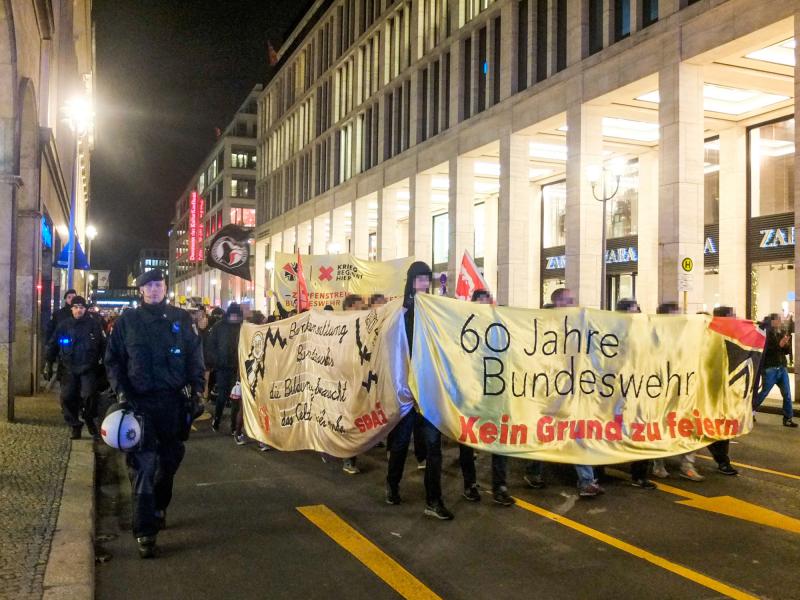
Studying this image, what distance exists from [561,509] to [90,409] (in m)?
6.58

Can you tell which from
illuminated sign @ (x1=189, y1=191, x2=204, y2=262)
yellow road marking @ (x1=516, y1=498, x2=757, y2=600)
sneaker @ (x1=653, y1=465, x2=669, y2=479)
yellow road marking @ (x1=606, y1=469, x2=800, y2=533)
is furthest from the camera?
illuminated sign @ (x1=189, y1=191, x2=204, y2=262)

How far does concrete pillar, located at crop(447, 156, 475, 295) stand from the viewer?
28703 millimetres

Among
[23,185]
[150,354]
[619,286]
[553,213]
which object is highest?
[553,213]

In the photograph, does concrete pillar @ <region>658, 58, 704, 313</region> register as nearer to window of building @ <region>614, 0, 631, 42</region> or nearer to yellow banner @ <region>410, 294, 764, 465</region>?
window of building @ <region>614, 0, 631, 42</region>

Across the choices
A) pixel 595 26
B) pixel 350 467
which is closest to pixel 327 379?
pixel 350 467

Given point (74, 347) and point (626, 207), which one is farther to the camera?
point (626, 207)

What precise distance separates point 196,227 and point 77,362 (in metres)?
90.1

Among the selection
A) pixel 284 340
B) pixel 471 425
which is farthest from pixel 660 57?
pixel 471 425

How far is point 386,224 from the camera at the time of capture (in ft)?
116

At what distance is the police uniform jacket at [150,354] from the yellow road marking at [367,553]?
1563mm

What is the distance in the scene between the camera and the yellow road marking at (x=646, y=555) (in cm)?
438

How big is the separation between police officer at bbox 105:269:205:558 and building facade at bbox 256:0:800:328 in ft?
51.4

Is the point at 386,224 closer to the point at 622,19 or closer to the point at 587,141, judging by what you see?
the point at 587,141

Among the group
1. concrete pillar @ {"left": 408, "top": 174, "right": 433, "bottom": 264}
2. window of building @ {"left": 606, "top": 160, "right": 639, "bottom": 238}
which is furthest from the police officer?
concrete pillar @ {"left": 408, "top": 174, "right": 433, "bottom": 264}
